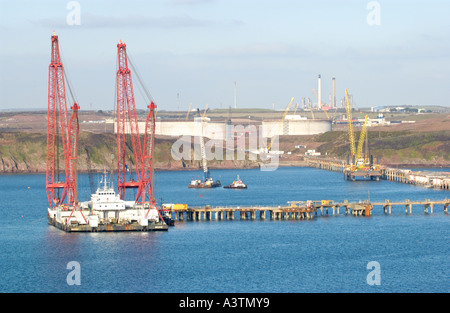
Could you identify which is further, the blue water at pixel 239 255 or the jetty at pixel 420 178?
the jetty at pixel 420 178

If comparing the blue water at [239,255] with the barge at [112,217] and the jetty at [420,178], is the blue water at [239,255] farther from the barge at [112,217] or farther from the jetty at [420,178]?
the jetty at [420,178]

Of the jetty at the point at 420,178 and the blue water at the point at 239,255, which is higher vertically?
the jetty at the point at 420,178

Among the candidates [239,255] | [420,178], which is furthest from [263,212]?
[420,178]

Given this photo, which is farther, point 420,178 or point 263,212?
point 420,178

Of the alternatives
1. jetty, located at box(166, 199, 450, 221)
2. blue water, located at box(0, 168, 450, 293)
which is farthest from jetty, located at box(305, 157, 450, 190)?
jetty, located at box(166, 199, 450, 221)

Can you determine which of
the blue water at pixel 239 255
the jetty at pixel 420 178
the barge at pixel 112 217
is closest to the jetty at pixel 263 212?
the blue water at pixel 239 255

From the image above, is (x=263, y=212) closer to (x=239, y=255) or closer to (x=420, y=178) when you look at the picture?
(x=239, y=255)

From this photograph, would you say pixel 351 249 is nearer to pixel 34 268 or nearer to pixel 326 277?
pixel 326 277

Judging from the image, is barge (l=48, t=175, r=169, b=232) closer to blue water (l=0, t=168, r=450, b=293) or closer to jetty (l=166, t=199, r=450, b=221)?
blue water (l=0, t=168, r=450, b=293)
